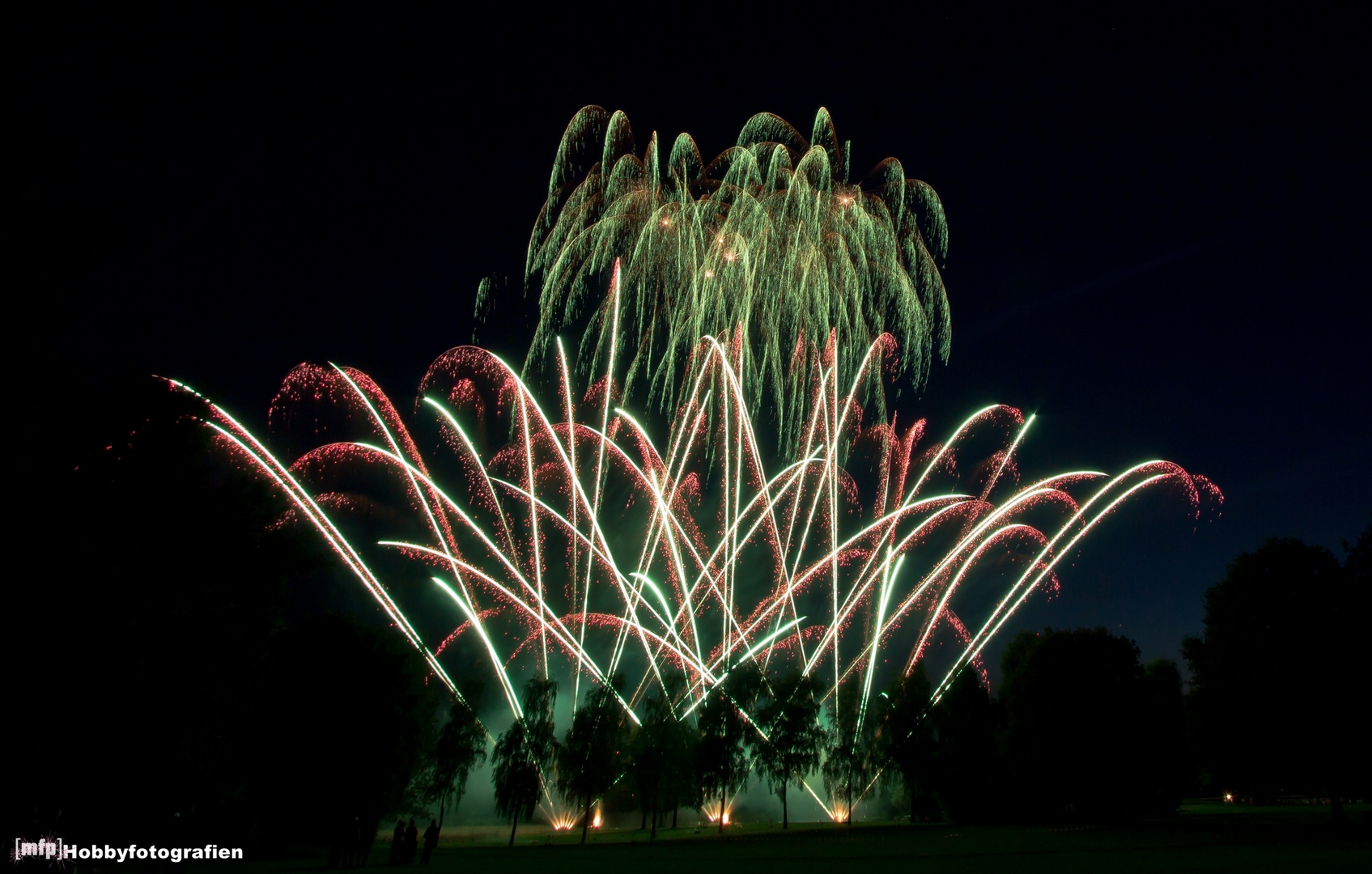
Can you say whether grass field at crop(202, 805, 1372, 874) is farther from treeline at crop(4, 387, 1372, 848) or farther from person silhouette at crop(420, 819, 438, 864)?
treeline at crop(4, 387, 1372, 848)

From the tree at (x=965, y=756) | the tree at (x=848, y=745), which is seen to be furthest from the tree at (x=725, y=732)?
the tree at (x=965, y=756)

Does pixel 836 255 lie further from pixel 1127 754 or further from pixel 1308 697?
pixel 1127 754

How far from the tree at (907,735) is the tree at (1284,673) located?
1449cm

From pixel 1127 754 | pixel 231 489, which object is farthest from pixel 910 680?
pixel 231 489

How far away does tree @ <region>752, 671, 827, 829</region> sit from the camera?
4538cm

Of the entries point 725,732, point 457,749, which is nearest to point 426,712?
point 457,749

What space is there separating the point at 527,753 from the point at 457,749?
4.40m

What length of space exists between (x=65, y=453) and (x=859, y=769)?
43663 millimetres

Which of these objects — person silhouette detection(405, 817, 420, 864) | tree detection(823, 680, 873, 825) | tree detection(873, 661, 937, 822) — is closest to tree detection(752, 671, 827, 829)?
tree detection(823, 680, 873, 825)

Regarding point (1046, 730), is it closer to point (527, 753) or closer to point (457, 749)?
point (527, 753)

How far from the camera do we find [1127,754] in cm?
4609

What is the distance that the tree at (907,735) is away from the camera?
49094 millimetres

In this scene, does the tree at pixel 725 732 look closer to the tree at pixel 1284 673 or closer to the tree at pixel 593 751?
the tree at pixel 593 751

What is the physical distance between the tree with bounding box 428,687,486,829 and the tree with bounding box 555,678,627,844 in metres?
4.78
